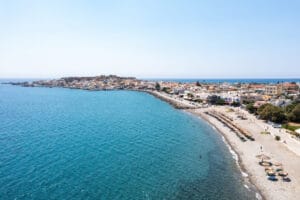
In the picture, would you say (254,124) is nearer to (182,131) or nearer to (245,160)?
(182,131)

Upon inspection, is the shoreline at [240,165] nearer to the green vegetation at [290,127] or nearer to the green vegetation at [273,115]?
the green vegetation at [273,115]

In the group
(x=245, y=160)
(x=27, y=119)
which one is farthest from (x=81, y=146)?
(x=27, y=119)

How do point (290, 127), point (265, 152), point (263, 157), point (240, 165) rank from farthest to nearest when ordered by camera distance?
point (290, 127)
point (265, 152)
point (263, 157)
point (240, 165)

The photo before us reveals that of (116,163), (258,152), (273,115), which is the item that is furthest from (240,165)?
(273,115)

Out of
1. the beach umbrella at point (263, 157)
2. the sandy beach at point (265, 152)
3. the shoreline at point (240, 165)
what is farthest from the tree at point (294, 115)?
the beach umbrella at point (263, 157)

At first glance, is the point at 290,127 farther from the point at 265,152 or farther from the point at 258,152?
the point at 258,152

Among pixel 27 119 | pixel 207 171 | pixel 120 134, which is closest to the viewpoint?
pixel 207 171
